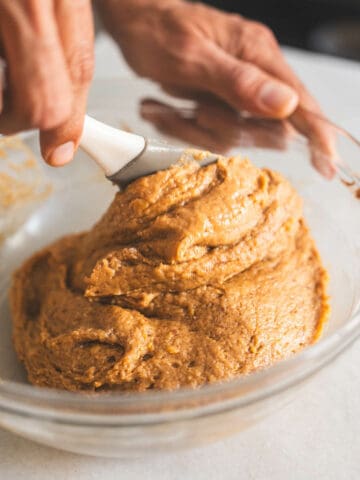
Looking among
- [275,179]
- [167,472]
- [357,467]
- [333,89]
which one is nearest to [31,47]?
[275,179]

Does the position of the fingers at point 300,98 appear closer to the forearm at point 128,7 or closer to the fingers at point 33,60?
the forearm at point 128,7

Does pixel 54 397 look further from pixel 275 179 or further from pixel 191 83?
pixel 191 83

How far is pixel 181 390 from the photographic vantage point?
3.20ft

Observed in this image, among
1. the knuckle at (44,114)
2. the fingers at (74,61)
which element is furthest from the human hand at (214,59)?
the knuckle at (44,114)

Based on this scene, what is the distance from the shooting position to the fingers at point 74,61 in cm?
103

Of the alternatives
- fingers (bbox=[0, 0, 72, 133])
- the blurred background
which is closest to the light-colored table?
fingers (bbox=[0, 0, 72, 133])

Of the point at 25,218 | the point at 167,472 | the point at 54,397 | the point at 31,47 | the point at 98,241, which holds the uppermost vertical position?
the point at 31,47

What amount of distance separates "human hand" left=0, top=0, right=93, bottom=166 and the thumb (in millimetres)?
673

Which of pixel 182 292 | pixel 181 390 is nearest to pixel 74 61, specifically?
pixel 182 292

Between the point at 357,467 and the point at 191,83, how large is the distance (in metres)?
1.19

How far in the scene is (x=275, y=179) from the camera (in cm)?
138

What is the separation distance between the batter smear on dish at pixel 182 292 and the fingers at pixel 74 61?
259mm

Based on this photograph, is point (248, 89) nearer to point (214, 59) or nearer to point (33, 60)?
point (214, 59)

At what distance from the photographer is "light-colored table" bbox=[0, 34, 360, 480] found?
1098 mm
